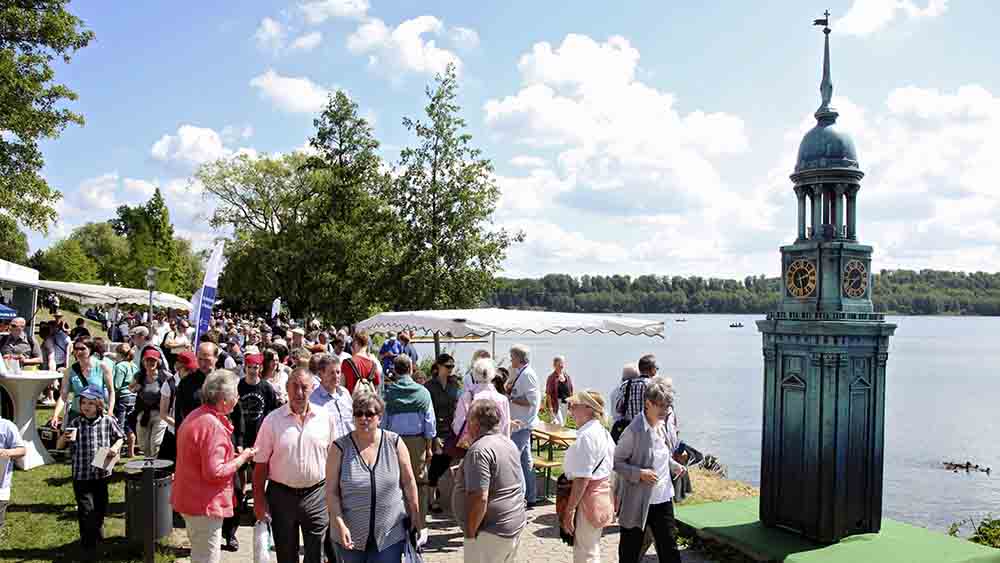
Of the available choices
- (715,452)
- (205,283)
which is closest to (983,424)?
(715,452)

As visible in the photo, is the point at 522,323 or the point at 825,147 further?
the point at 522,323

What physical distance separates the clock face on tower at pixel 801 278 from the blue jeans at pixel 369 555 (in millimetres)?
4438

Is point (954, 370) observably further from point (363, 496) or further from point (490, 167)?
point (363, 496)

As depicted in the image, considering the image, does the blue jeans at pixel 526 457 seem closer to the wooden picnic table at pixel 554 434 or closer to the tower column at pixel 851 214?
the wooden picnic table at pixel 554 434

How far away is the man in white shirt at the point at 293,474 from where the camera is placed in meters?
5.00

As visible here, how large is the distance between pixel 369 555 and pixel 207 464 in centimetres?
134

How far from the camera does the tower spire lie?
23.8 feet

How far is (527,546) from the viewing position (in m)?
7.13

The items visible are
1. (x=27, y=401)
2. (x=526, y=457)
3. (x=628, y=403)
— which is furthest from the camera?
(x=27, y=401)

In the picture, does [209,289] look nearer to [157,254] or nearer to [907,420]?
[907,420]

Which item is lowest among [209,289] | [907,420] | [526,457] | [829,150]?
[907,420]

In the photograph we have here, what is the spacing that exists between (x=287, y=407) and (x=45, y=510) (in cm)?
416

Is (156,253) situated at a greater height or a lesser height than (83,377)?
greater

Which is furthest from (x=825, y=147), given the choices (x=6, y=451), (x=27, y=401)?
(x=27, y=401)
